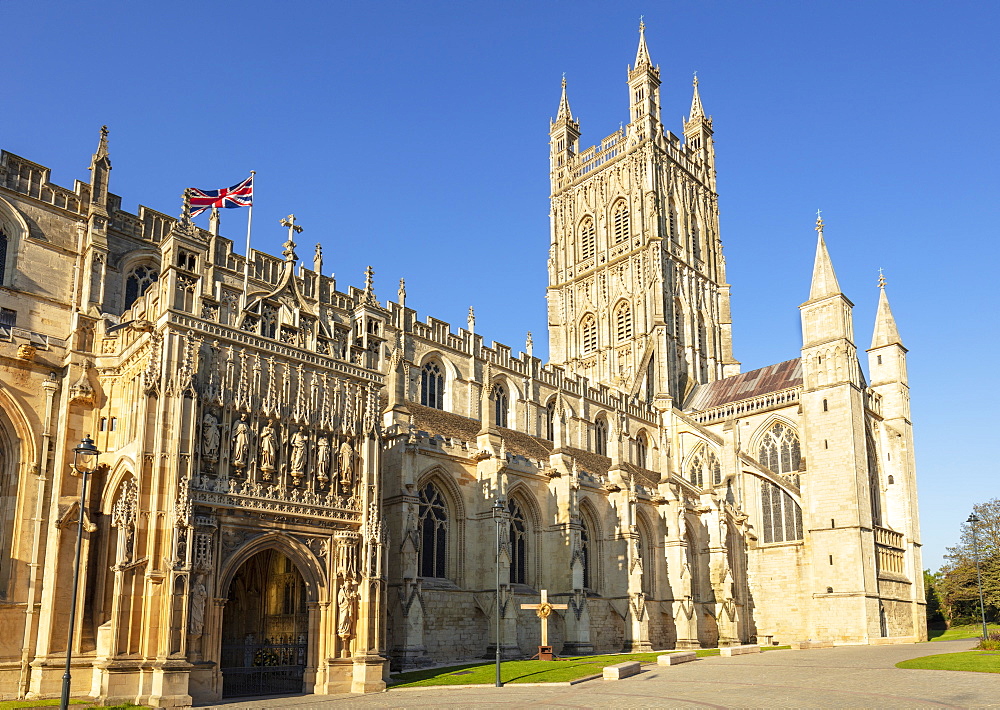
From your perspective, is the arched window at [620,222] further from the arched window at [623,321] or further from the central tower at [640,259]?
the arched window at [623,321]

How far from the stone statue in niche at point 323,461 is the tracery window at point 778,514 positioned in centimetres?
3279

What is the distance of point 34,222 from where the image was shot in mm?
32250

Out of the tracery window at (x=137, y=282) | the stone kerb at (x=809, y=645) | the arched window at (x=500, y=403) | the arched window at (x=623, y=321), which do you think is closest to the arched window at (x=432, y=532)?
the tracery window at (x=137, y=282)

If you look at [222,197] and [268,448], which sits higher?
[222,197]

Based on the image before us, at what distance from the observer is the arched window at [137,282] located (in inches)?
1363

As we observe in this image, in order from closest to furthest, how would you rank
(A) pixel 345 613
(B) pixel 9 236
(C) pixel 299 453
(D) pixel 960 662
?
(A) pixel 345 613, (C) pixel 299 453, (D) pixel 960 662, (B) pixel 9 236

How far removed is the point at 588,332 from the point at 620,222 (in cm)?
966

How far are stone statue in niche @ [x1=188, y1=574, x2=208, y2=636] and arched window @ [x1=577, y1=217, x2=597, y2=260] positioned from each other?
5581 cm

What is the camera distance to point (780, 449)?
54.3 meters

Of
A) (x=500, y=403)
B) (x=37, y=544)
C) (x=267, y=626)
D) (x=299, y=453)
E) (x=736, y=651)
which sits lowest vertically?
(x=736, y=651)

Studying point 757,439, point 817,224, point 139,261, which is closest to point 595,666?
point 139,261

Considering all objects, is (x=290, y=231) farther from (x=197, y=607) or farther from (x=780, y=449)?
(x=780, y=449)

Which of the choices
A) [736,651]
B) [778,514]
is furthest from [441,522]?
[778,514]

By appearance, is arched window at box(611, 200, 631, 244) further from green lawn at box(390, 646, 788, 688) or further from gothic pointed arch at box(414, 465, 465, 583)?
green lawn at box(390, 646, 788, 688)
